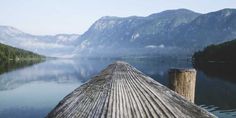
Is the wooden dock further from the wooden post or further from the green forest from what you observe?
the green forest

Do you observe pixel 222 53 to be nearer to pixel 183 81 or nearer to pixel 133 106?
pixel 183 81

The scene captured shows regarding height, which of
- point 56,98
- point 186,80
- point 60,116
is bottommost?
point 56,98

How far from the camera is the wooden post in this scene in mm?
9883

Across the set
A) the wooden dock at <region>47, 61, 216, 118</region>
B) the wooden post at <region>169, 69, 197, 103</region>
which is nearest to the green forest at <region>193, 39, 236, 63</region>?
the wooden post at <region>169, 69, 197, 103</region>

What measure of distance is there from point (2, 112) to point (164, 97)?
134ft

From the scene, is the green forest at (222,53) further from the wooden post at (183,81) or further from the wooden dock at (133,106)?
the wooden dock at (133,106)

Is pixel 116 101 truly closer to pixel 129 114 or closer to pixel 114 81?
pixel 129 114

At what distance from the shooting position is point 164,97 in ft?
30.6

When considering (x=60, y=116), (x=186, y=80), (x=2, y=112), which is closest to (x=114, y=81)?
(x=186, y=80)

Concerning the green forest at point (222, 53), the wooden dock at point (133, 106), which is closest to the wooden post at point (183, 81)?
the wooden dock at point (133, 106)

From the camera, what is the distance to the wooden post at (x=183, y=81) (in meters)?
9.88

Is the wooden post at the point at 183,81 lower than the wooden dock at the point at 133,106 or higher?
higher

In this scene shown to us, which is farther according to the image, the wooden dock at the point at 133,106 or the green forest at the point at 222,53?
the green forest at the point at 222,53

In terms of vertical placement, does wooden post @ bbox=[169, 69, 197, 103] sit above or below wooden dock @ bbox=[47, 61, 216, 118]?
above
